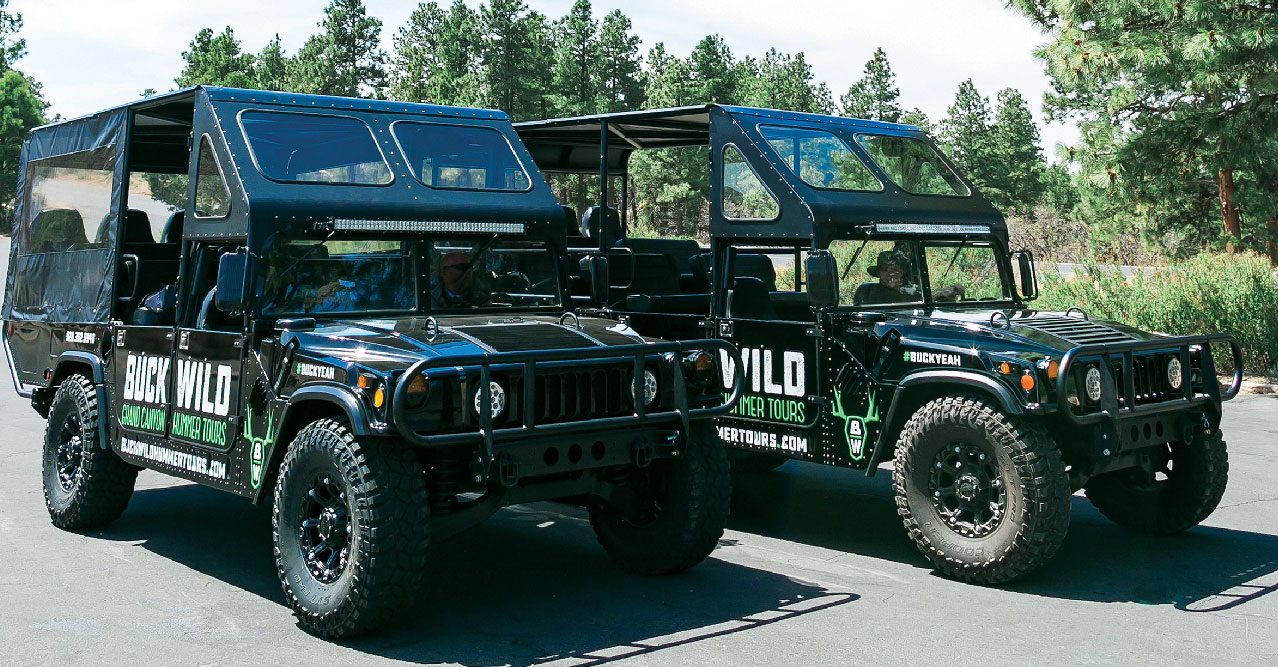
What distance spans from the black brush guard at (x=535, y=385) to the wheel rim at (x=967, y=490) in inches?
52.3

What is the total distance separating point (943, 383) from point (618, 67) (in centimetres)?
5237

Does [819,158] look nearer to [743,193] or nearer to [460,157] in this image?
[743,193]

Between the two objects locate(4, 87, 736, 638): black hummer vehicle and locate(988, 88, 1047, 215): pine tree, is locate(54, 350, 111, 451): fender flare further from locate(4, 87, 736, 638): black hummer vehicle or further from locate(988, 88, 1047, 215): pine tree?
locate(988, 88, 1047, 215): pine tree

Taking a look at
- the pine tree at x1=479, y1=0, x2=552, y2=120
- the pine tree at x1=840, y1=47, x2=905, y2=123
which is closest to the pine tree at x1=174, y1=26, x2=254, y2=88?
the pine tree at x1=479, y1=0, x2=552, y2=120

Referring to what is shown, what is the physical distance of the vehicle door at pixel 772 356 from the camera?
781cm

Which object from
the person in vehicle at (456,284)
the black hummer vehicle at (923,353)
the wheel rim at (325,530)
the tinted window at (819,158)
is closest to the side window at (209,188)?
the person in vehicle at (456,284)

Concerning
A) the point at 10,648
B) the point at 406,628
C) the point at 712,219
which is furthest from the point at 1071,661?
the point at 10,648

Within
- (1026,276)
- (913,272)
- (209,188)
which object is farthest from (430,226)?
(1026,276)

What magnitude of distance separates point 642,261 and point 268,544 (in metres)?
3.70

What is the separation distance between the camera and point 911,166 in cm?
873

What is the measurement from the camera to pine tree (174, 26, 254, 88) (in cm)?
6850

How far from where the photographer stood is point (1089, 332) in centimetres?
721

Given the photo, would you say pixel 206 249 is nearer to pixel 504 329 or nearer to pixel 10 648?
pixel 504 329

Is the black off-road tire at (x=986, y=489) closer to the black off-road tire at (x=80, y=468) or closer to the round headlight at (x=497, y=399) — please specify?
the round headlight at (x=497, y=399)
